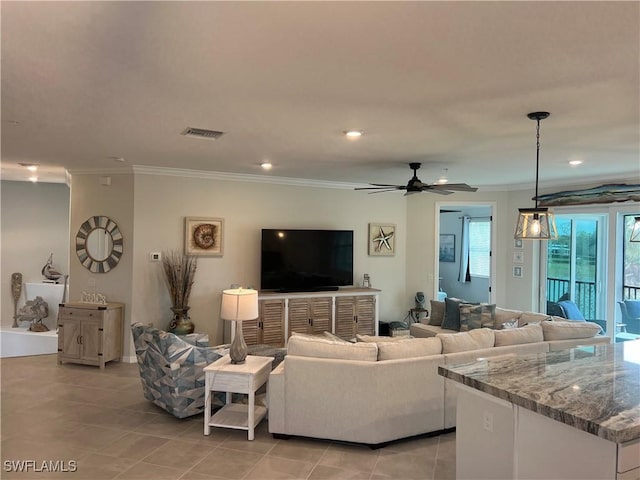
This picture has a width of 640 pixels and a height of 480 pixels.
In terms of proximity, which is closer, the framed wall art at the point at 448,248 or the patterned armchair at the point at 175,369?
the patterned armchair at the point at 175,369

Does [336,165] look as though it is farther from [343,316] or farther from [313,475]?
[313,475]

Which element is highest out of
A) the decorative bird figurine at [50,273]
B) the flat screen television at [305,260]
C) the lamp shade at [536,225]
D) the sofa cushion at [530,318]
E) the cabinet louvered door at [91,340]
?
the lamp shade at [536,225]

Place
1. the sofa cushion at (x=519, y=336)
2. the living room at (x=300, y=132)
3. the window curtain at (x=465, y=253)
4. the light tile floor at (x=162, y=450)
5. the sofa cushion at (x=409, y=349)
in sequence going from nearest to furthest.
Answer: the living room at (x=300, y=132) → the light tile floor at (x=162, y=450) → the sofa cushion at (x=409, y=349) → the sofa cushion at (x=519, y=336) → the window curtain at (x=465, y=253)

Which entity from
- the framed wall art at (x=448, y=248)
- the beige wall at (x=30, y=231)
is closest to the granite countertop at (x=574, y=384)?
the framed wall art at (x=448, y=248)

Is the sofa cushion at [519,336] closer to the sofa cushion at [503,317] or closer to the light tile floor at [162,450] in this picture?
the light tile floor at [162,450]

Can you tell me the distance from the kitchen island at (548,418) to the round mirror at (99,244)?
5146 mm

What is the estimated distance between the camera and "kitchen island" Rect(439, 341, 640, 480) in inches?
76.7

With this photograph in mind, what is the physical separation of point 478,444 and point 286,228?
202 inches

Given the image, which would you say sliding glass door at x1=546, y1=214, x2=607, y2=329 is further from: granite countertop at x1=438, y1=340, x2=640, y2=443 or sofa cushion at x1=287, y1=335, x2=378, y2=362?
sofa cushion at x1=287, y1=335, x2=378, y2=362

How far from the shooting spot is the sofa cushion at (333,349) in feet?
12.3

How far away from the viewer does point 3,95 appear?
3062 mm

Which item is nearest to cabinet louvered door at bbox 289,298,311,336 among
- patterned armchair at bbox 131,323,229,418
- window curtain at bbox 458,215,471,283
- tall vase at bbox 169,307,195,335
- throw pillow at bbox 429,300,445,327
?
tall vase at bbox 169,307,195,335

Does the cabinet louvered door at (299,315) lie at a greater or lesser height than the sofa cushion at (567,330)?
lesser

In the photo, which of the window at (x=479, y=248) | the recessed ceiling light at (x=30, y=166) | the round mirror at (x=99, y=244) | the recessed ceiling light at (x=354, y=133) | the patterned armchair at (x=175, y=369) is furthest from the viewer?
the window at (x=479, y=248)
